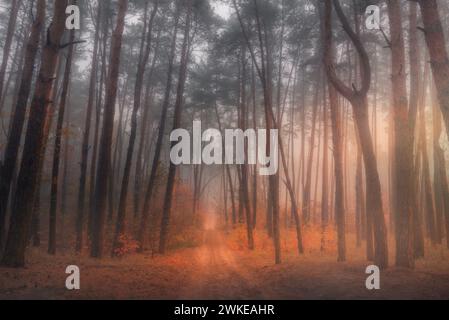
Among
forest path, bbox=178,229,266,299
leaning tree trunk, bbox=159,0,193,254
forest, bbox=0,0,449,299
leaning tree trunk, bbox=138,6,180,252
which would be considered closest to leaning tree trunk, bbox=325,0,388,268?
forest, bbox=0,0,449,299

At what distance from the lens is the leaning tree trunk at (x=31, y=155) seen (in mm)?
8422

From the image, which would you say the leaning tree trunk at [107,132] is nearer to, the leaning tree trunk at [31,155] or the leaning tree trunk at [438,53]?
the leaning tree trunk at [31,155]

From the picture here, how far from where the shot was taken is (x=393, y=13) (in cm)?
1030

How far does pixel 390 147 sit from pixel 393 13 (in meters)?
16.3

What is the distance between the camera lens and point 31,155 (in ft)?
28.6

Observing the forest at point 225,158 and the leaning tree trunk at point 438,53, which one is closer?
the leaning tree trunk at point 438,53

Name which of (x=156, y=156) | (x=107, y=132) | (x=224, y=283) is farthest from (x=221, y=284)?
(x=156, y=156)

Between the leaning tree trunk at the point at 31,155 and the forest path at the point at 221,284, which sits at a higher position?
the leaning tree trunk at the point at 31,155

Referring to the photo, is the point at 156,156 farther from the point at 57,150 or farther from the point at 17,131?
the point at 17,131

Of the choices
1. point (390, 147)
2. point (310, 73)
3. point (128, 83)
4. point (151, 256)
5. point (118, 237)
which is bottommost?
point (151, 256)

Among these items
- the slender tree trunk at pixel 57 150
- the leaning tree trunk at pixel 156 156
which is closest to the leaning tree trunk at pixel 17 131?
the slender tree trunk at pixel 57 150
